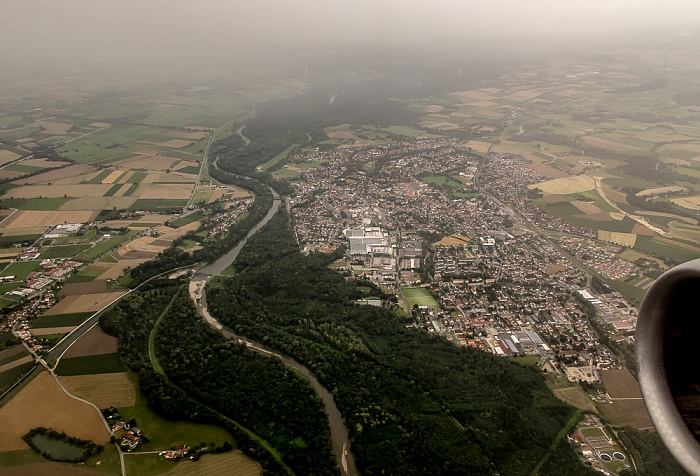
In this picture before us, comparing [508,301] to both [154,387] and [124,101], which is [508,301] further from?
[124,101]

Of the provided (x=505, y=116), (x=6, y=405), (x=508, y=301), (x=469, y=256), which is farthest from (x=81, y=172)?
(x=505, y=116)

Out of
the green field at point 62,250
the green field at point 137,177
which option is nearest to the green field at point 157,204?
the green field at point 137,177

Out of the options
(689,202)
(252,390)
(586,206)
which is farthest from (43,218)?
(689,202)

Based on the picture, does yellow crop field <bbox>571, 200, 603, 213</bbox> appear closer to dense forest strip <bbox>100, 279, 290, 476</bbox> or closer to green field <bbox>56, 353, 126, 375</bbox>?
dense forest strip <bbox>100, 279, 290, 476</bbox>

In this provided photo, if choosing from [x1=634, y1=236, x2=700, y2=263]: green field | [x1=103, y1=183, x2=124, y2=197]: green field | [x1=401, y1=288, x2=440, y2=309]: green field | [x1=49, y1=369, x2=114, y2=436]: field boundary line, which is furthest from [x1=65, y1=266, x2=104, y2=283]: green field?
[x1=634, y1=236, x2=700, y2=263]: green field

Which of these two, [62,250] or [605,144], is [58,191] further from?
[605,144]
